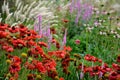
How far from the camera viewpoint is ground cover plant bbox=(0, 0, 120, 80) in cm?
306

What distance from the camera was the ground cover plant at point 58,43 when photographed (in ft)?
10.0

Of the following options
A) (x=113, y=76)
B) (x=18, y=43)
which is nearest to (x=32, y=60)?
(x=18, y=43)

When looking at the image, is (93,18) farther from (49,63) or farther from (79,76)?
(49,63)

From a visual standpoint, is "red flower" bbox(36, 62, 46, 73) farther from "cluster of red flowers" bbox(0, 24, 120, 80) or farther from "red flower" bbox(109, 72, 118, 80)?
"red flower" bbox(109, 72, 118, 80)

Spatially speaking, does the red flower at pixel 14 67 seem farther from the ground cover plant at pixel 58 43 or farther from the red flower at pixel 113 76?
the red flower at pixel 113 76

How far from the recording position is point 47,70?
305cm

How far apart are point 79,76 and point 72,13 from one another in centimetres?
259

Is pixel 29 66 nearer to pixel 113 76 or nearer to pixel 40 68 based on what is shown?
pixel 40 68

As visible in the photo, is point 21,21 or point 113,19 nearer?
point 21,21

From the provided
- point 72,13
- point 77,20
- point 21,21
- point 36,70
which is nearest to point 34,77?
point 36,70

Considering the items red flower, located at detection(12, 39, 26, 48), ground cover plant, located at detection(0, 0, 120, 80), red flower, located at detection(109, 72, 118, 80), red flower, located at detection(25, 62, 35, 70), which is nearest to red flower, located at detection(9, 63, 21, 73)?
ground cover plant, located at detection(0, 0, 120, 80)

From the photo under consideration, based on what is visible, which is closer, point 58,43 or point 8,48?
point 8,48

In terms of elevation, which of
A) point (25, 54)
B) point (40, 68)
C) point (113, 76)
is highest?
point (25, 54)

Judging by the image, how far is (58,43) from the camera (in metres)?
3.82
